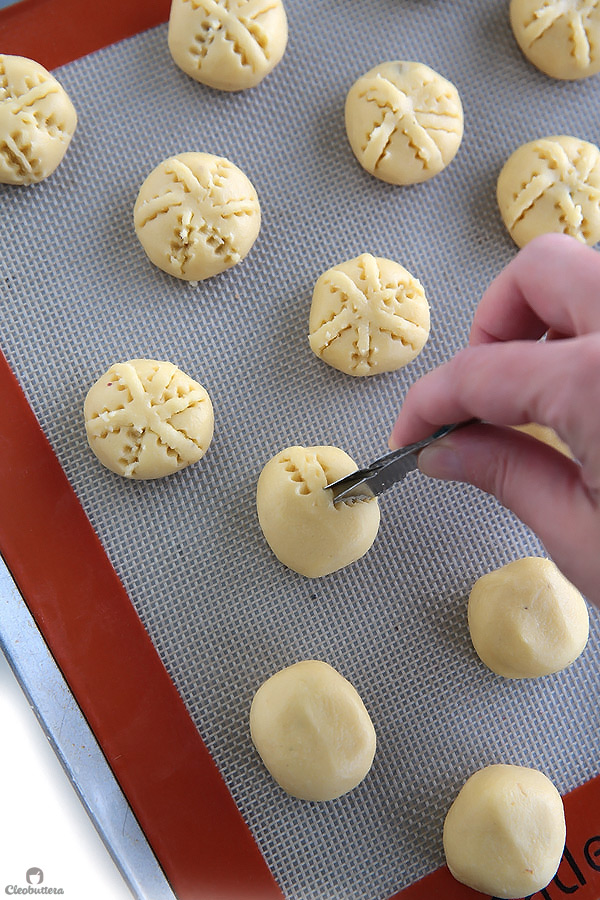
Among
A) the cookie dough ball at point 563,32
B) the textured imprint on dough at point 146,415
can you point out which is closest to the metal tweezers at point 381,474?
the textured imprint on dough at point 146,415

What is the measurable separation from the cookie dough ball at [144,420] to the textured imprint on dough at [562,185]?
2.23 ft

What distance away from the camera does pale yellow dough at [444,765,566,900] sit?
1065mm

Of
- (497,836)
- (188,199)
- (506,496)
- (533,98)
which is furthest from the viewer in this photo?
(533,98)

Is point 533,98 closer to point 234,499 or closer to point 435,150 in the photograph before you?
point 435,150

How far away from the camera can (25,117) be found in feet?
3.84

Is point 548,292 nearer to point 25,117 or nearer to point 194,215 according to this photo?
point 194,215

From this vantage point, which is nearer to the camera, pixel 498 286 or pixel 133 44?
pixel 498 286

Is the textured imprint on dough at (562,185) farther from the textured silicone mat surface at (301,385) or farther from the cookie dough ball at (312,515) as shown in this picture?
the cookie dough ball at (312,515)

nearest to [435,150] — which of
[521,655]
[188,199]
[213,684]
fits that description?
[188,199]

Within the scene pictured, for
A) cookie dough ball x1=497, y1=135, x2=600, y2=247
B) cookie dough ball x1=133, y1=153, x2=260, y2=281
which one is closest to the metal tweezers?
cookie dough ball x1=133, y1=153, x2=260, y2=281

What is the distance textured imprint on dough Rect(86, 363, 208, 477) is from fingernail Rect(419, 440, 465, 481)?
1.33 ft

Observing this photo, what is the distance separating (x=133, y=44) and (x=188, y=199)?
35cm

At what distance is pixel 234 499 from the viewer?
1205 mm

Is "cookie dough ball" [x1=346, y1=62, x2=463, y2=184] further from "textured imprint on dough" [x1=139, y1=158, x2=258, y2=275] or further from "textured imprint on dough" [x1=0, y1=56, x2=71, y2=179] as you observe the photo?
"textured imprint on dough" [x1=0, y1=56, x2=71, y2=179]
